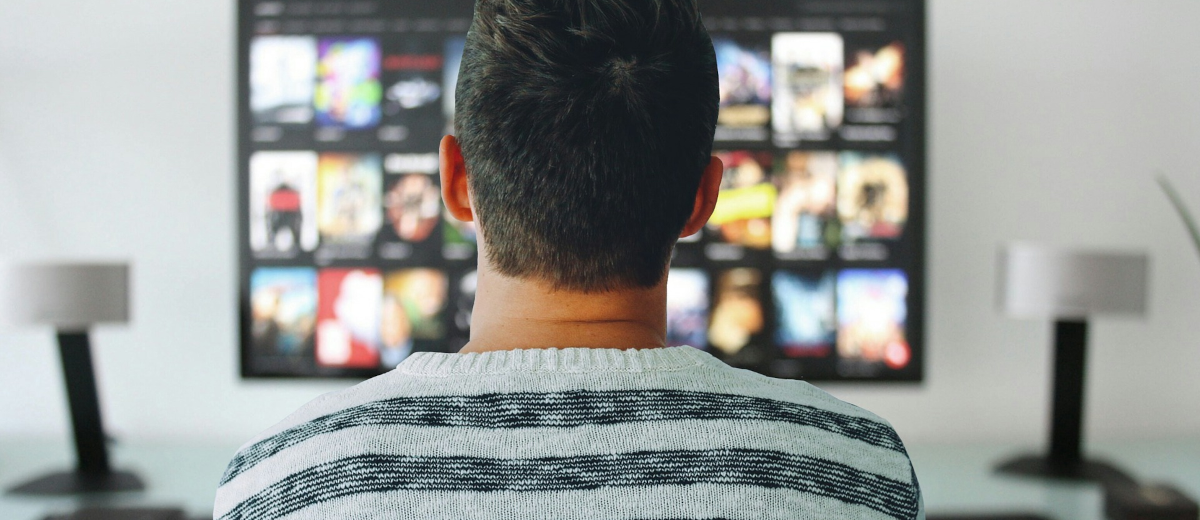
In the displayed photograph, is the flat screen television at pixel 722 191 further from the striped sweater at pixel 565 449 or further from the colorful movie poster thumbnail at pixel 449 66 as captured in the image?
the striped sweater at pixel 565 449

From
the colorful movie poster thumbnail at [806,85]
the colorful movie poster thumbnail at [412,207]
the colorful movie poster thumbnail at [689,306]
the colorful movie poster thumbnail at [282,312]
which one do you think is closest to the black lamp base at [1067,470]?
the colorful movie poster thumbnail at [689,306]

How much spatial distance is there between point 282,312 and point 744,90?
6.27 ft

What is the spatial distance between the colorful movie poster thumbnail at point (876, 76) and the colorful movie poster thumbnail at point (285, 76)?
1.98 m

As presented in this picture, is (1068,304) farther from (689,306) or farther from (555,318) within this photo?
(555,318)

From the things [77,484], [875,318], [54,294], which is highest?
[54,294]

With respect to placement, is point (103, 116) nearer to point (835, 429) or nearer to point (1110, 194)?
point (835, 429)

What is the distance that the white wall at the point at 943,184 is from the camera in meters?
3.42

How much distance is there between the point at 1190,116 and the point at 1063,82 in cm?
52

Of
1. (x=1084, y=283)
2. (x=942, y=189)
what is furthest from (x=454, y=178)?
(x=942, y=189)

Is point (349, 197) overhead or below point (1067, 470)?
overhead

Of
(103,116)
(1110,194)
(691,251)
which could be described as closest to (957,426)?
(1110,194)

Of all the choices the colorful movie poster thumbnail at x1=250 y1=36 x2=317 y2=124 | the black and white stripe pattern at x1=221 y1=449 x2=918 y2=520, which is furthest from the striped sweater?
the colorful movie poster thumbnail at x1=250 y1=36 x2=317 y2=124

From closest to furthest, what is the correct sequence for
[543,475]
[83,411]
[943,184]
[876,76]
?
1. [543,475]
2. [83,411]
3. [876,76]
4. [943,184]

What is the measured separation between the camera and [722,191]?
Result: 3.28m
